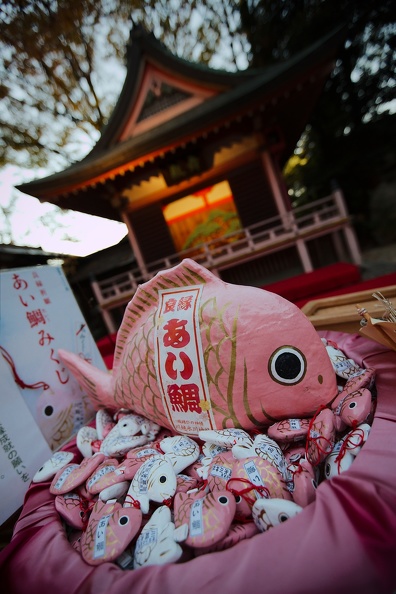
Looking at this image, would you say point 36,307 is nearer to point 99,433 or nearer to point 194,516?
point 99,433

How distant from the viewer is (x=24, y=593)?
785 millimetres

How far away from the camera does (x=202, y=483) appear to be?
3.12ft

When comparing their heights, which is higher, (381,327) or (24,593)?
(381,327)

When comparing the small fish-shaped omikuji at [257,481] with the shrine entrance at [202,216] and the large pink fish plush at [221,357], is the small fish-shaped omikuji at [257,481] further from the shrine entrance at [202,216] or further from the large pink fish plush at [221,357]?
the shrine entrance at [202,216]

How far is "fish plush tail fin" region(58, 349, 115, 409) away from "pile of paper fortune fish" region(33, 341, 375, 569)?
1.06ft

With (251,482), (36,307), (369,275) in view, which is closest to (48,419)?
(36,307)

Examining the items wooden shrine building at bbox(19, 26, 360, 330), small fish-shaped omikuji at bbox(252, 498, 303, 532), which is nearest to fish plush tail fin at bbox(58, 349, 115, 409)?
small fish-shaped omikuji at bbox(252, 498, 303, 532)

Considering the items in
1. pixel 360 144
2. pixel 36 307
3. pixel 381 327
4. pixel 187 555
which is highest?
pixel 360 144

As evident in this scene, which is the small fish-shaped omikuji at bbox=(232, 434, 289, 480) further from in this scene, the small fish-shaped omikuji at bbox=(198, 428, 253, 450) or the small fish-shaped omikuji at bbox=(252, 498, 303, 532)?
the small fish-shaped omikuji at bbox=(252, 498, 303, 532)

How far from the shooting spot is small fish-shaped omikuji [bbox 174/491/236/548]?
71 cm

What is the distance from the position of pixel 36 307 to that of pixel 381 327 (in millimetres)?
1707

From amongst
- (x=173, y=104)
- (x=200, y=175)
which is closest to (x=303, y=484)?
(x=200, y=175)

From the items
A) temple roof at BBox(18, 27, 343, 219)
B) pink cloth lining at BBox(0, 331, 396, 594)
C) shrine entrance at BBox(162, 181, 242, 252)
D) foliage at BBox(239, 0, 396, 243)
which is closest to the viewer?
pink cloth lining at BBox(0, 331, 396, 594)

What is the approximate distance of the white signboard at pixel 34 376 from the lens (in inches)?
53.3
